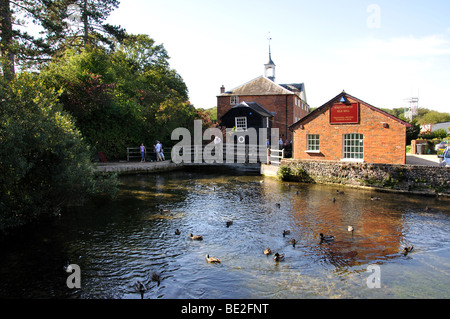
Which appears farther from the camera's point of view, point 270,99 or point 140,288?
point 270,99

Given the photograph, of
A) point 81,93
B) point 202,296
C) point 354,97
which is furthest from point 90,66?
point 202,296

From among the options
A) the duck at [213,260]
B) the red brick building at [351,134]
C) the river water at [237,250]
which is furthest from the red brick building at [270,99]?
the duck at [213,260]

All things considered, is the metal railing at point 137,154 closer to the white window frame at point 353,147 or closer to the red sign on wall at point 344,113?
the red sign on wall at point 344,113

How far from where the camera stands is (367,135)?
19.1 metres

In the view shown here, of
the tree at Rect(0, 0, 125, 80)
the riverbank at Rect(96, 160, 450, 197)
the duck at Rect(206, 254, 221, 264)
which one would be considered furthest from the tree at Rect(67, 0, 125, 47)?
the duck at Rect(206, 254, 221, 264)

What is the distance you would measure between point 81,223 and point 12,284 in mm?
4492

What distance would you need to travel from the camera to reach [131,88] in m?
31.8

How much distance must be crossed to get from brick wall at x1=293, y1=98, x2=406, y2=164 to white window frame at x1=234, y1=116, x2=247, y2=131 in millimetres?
14716

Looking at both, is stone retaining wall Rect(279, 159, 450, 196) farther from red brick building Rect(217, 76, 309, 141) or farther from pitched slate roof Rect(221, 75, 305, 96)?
pitched slate roof Rect(221, 75, 305, 96)

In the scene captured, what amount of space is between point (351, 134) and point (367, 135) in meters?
0.96

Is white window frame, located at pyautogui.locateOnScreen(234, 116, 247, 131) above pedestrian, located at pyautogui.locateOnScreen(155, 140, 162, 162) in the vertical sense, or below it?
above

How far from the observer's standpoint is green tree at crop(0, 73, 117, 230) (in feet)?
29.6

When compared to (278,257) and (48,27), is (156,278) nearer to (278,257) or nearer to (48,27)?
(278,257)

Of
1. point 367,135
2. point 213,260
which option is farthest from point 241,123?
point 213,260
